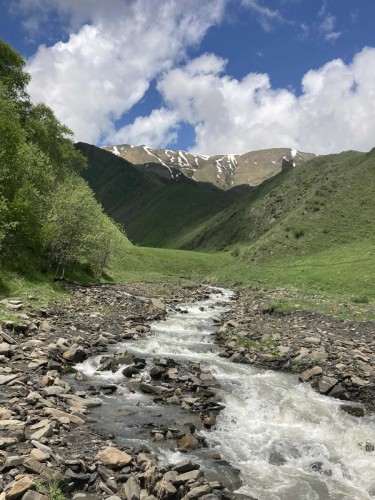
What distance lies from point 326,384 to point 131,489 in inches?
560

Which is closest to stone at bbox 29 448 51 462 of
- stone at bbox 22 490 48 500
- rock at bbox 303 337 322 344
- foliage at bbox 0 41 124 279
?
stone at bbox 22 490 48 500

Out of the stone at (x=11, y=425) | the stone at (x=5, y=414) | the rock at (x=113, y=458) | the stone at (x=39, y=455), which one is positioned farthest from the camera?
the stone at (x=5, y=414)

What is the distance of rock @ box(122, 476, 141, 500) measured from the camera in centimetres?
1005

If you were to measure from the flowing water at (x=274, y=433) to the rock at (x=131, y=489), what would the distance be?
278 cm

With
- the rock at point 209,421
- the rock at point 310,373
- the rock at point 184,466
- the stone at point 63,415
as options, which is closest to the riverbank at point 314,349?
the rock at point 310,373

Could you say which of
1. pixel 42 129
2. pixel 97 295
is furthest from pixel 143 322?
pixel 42 129

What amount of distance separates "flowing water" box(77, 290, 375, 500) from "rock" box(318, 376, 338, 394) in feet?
1.72

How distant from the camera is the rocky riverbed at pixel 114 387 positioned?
10709 mm

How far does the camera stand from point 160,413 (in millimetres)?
17062

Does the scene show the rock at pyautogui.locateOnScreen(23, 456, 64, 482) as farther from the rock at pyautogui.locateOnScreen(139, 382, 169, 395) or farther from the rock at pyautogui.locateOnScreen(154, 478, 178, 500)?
the rock at pyautogui.locateOnScreen(139, 382, 169, 395)

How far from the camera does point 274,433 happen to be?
16734 mm

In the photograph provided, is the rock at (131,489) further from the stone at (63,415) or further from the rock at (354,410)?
the rock at (354,410)

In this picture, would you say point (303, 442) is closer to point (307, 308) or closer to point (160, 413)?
point (160, 413)

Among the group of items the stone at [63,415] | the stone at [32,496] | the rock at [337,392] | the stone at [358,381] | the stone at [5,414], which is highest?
the stone at [358,381]
